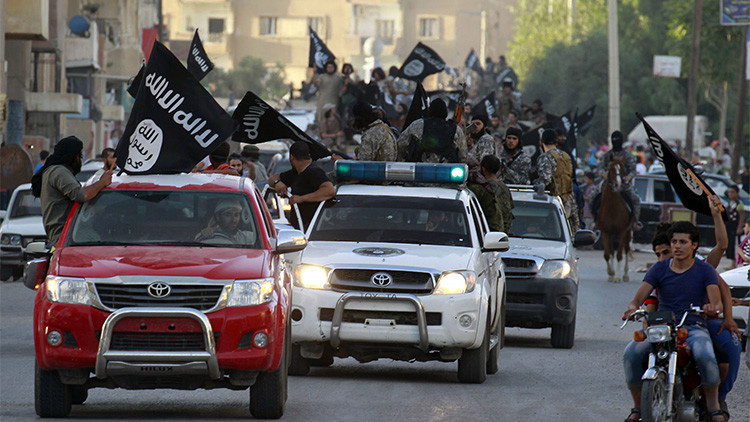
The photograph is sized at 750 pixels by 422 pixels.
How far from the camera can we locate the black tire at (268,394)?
34.0 feet

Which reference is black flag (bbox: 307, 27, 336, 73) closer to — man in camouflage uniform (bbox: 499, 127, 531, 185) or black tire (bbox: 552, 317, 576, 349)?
man in camouflage uniform (bbox: 499, 127, 531, 185)

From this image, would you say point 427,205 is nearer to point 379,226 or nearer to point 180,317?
point 379,226

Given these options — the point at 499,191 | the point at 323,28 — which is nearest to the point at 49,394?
the point at 499,191

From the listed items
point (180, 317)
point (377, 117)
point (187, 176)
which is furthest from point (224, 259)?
point (377, 117)

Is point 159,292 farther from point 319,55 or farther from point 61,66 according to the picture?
point 61,66

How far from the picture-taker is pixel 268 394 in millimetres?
10383

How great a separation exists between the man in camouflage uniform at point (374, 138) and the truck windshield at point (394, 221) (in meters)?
2.58

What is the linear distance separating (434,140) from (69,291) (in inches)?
271

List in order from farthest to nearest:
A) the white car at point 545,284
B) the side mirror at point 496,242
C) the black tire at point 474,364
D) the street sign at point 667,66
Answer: the street sign at point 667,66
the white car at point 545,284
the side mirror at point 496,242
the black tire at point 474,364

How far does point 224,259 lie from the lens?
33.8 ft

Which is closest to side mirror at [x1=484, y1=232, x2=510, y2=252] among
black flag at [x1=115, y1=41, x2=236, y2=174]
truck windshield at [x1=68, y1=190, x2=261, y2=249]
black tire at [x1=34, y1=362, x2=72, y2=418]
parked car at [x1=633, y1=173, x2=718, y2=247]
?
black flag at [x1=115, y1=41, x2=236, y2=174]

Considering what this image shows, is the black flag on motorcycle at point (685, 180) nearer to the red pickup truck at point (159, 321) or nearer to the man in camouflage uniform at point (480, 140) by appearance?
the red pickup truck at point (159, 321)

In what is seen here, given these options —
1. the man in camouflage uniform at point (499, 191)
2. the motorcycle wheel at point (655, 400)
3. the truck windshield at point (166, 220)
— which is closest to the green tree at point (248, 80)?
the man in camouflage uniform at point (499, 191)

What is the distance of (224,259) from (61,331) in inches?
43.7
